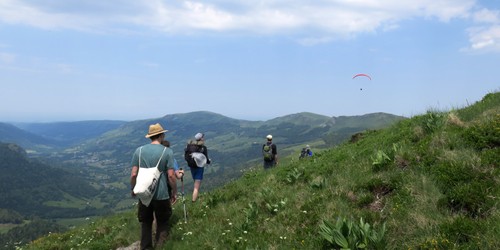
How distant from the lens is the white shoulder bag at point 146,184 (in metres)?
7.97

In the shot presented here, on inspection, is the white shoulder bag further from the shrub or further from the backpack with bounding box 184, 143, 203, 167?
the backpack with bounding box 184, 143, 203, 167

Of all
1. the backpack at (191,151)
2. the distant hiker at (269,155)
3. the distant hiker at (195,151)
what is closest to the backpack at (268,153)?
the distant hiker at (269,155)

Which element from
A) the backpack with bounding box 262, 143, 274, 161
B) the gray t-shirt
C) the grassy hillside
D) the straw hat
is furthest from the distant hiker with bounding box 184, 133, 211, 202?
the backpack with bounding box 262, 143, 274, 161

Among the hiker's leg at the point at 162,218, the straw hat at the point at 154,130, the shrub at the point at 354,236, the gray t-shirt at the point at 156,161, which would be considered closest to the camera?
the shrub at the point at 354,236

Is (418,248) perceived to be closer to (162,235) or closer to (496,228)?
(496,228)

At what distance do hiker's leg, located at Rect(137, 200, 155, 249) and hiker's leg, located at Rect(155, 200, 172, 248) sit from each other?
160 millimetres

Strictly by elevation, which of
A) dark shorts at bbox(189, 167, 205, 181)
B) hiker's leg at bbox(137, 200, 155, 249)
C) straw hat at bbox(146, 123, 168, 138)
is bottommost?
hiker's leg at bbox(137, 200, 155, 249)

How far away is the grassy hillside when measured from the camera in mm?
5625

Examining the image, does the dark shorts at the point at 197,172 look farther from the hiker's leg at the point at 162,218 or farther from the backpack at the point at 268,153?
the backpack at the point at 268,153

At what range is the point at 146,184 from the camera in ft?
26.2

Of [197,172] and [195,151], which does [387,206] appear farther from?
[197,172]

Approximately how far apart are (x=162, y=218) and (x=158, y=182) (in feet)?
3.52

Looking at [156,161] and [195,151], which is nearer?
[156,161]

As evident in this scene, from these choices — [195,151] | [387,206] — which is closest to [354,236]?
[387,206]
